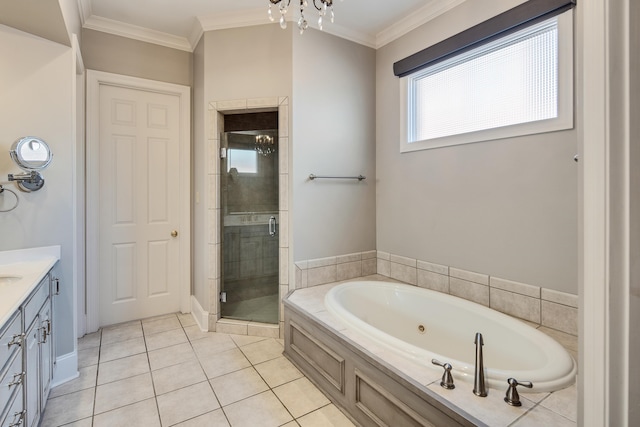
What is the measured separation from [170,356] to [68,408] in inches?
26.3

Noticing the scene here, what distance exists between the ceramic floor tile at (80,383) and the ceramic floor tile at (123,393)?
11 cm

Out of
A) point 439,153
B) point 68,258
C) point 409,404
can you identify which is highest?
point 439,153

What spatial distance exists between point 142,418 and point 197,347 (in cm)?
81

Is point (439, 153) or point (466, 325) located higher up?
point (439, 153)

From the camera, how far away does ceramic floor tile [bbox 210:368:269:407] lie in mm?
1939

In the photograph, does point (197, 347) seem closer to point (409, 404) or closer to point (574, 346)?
point (409, 404)

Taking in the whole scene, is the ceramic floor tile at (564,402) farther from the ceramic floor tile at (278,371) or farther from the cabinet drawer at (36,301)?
the cabinet drawer at (36,301)

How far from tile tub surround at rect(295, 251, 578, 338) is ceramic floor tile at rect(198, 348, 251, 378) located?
0.70 m

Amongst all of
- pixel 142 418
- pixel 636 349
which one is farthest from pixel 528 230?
pixel 142 418

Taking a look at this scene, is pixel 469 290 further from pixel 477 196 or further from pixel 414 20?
pixel 414 20

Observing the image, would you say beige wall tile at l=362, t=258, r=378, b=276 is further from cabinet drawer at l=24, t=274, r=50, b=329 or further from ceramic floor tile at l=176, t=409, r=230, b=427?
cabinet drawer at l=24, t=274, r=50, b=329

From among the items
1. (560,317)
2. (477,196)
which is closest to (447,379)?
(560,317)

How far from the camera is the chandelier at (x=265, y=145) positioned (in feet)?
9.25

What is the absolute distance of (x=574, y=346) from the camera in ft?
5.59
